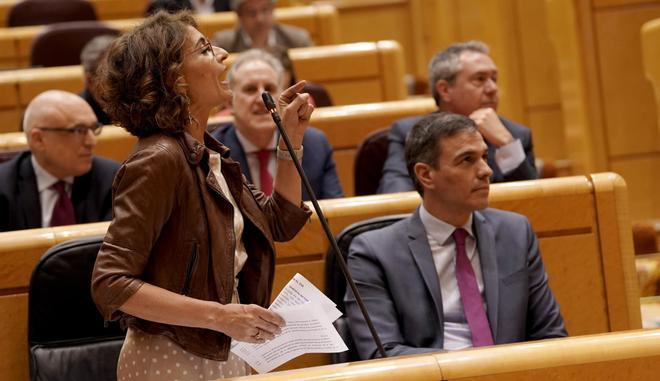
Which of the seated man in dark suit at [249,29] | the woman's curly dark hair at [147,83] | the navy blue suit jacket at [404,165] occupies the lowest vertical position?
the navy blue suit jacket at [404,165]

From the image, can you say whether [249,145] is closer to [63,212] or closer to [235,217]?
[63,212]

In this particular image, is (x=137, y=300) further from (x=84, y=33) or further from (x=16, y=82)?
(x=84, y=33)

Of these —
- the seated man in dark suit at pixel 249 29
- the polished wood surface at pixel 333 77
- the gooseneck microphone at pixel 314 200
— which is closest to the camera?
the gooseneck microphone at pixel 314 200

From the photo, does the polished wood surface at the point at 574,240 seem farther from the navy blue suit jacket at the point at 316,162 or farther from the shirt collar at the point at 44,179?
the shirt collar at the point at 44,179

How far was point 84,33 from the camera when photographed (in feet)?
10.4

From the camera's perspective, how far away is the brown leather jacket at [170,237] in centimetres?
100

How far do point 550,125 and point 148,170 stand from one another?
2320mm

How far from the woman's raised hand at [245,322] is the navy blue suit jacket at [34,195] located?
895 mm

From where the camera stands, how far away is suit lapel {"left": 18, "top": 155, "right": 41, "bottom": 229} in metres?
1.87

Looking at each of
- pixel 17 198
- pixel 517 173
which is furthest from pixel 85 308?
pixel 517 173

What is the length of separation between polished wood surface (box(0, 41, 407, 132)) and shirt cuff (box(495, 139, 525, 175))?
81cm

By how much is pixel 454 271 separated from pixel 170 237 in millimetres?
549

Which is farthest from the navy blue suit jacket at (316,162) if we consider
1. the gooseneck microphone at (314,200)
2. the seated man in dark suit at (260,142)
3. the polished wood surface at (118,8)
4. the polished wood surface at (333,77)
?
the polished wood surface at (118,8)

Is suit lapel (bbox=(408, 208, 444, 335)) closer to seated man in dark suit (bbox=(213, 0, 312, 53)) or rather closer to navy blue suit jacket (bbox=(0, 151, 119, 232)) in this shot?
navy blue suit jacket (bbox=(0, 151, 119, 232))
